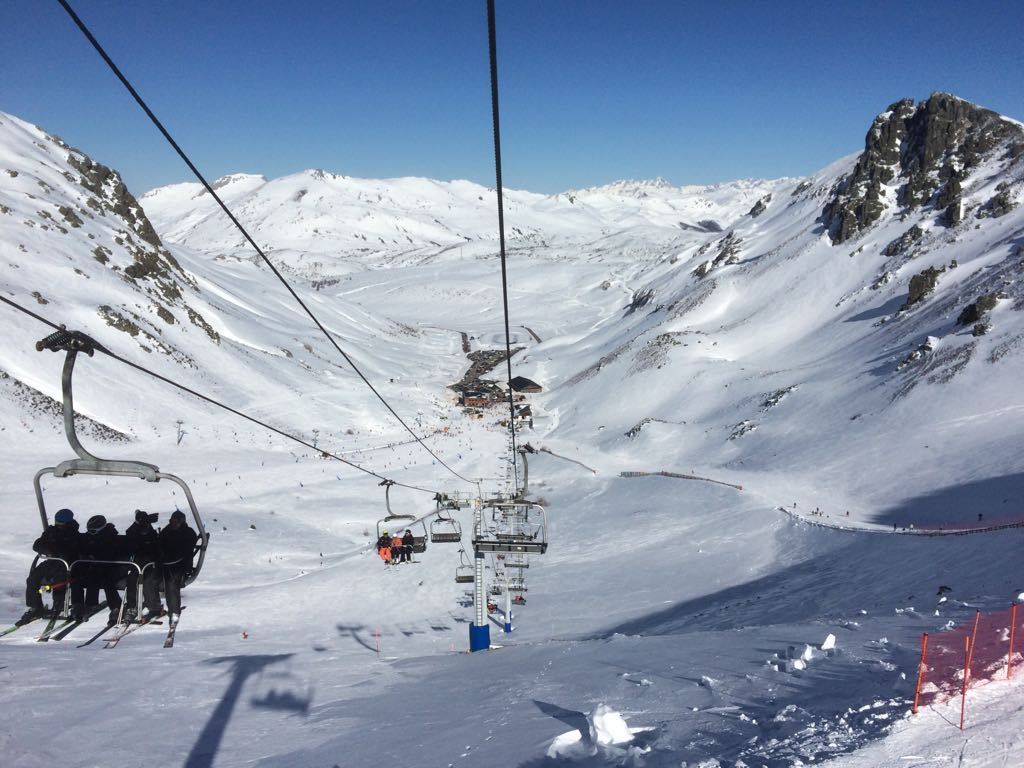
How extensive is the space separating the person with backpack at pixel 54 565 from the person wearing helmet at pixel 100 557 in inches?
6.8

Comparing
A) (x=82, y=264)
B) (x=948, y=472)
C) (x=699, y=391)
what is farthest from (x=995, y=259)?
(x=82, y=264)

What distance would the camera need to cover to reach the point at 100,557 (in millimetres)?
9086

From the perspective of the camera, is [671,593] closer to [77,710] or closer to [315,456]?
[77,710]

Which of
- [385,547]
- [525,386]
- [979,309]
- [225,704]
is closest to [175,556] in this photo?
[225,704]

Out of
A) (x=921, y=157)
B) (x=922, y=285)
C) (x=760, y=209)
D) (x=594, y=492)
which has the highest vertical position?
(x=760, y=209)

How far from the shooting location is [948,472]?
91.1 feet

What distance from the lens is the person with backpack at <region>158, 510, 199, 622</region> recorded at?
9.34 metres

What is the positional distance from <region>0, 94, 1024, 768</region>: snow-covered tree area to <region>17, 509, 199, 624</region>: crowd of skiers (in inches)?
123

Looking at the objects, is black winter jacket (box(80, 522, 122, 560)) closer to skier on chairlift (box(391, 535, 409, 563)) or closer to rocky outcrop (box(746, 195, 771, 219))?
skier on chairlift (box(391, 535, 409, 563))

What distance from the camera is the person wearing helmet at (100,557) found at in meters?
9.02

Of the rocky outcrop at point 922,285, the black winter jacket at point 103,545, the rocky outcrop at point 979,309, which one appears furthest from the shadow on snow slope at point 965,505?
the rocky outcrop at point 922,285

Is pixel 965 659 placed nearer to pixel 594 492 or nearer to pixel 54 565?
pixel 54 565

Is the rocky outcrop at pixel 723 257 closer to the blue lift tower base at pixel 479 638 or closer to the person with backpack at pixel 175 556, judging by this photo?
the blue lift tower base at pixel 479 638

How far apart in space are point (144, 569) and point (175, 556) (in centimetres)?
42
